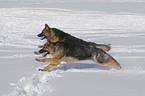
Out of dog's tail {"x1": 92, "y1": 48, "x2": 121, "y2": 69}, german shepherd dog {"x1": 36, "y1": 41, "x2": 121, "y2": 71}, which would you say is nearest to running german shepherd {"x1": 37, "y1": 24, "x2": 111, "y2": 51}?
german shepherd dog {"x1": 36, "y1": 41, "x2": 121, "y2": 71}

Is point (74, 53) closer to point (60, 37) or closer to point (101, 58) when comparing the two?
point (101, 58)

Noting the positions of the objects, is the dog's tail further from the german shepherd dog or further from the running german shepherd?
the running german shepherd

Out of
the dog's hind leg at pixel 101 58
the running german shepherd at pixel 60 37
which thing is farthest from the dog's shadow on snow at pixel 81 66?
the running german shepherd at pixel 60 37

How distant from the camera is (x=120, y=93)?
4098 millimetres

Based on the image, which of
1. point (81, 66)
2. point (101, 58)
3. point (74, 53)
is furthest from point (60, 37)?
point (101, 58)

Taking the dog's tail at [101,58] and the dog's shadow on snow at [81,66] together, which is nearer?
the dog's tail at [101,58]

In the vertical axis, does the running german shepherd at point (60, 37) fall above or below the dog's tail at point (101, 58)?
above

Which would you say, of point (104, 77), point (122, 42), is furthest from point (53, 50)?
point (122, 42)

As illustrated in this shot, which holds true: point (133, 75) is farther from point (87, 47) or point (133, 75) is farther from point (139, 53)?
point (139, 53)

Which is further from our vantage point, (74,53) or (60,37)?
(60,37)

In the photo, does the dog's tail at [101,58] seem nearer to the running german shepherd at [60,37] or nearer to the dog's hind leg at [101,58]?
the dog's hind leg at [101,58]

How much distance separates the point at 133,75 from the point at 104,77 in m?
0.64

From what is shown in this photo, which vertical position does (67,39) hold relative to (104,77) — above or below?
above

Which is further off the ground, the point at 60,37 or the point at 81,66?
the point at 60,37
